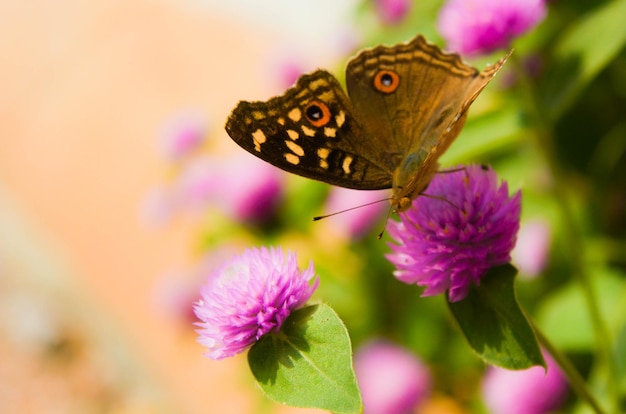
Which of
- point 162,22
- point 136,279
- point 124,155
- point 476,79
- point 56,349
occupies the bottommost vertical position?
point 56,349

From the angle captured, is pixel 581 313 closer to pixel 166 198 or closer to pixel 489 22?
pixel 489 22

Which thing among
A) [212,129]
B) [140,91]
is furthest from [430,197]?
[140,91]

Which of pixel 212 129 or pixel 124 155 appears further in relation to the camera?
pixel 124 155

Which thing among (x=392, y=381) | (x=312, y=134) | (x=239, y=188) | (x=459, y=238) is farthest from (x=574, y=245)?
(x=239, y=188)

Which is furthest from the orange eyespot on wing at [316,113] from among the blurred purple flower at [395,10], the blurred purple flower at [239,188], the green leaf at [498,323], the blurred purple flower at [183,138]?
the blurred purple flower at [183,138]

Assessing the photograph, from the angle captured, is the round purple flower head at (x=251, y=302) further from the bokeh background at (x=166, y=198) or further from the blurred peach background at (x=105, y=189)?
the blurred peach background at (x=105, y=189)

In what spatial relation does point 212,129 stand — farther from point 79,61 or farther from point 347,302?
point 79,61

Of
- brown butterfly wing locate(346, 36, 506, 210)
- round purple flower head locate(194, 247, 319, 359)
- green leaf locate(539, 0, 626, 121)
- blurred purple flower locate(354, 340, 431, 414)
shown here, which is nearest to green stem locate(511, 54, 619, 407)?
green leaf locate(539, 0, 626, 121)
